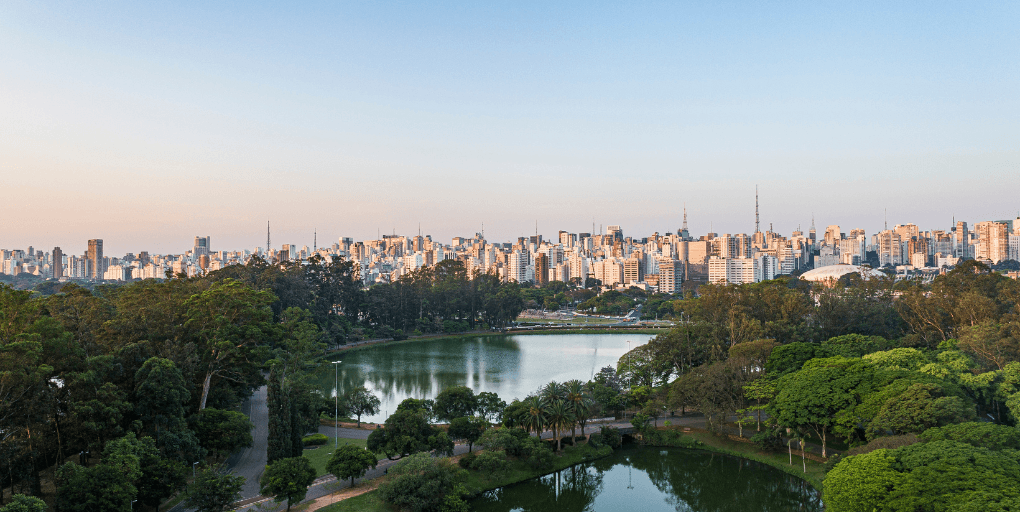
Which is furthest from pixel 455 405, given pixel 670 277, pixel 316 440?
pixel 670 277

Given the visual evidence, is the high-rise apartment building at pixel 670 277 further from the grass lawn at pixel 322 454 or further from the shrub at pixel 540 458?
the grass lawn at pixel 322 454

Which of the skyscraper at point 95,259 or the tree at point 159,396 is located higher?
the skyscraper at point 95,259

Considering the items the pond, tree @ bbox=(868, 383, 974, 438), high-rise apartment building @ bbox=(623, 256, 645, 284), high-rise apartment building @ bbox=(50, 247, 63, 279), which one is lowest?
the pond

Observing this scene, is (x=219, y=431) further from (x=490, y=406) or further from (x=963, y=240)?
(x=963, y=240)

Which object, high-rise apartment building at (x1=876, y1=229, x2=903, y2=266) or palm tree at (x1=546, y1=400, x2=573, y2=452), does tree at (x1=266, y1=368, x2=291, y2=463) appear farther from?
high-rise apartment building at (x1=876, y1=229, x2=903, y2=266)

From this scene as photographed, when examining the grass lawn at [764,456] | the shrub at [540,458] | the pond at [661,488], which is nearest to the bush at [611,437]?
the pond at [661,488]

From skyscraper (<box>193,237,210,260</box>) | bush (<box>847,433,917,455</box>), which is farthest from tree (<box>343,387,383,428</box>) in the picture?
skyscraper (<box>193,237,210,260</box>)
